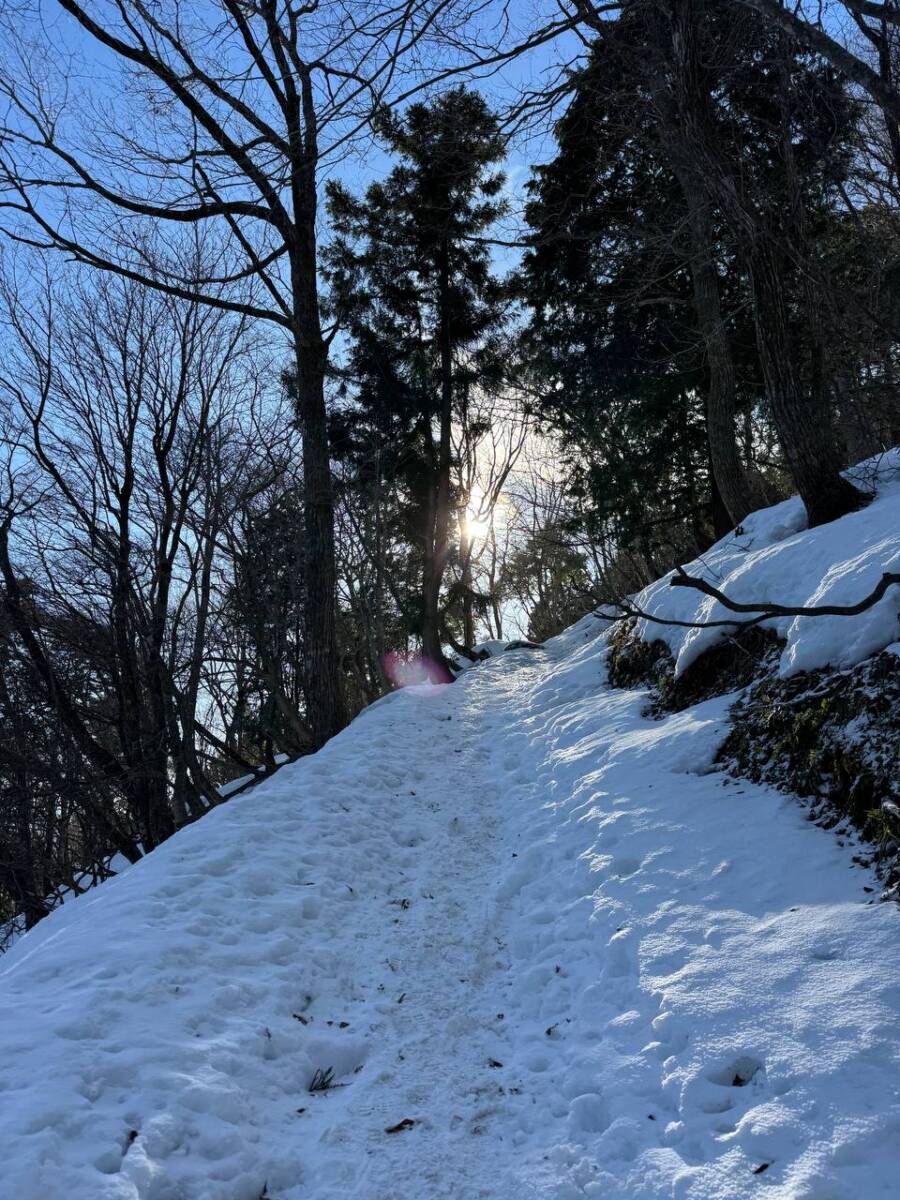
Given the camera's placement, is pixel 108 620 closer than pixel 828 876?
No

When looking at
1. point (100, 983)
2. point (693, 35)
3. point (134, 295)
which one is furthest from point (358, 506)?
point (100, 983)

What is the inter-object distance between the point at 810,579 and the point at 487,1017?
12.3 feet

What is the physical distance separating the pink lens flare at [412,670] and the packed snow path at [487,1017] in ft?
32.3

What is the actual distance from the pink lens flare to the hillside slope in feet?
32.6

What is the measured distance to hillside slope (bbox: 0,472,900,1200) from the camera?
6.66 ft

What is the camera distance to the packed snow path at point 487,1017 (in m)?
2.03

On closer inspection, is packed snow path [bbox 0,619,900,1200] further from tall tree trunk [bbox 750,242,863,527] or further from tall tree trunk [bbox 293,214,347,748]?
tall tree trunk [bbox 293,214,347,748]

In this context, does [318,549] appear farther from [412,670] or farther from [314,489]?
[412,670]

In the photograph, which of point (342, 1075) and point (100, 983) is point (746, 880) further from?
point (100, 983)

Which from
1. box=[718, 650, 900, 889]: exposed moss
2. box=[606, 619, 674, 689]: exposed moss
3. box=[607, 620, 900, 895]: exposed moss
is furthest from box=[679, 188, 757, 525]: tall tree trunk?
box=[718, 650, 900, 889]: exposed moss

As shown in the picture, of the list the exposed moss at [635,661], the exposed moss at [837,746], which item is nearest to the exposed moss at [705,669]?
the exposed moss at [635,661]

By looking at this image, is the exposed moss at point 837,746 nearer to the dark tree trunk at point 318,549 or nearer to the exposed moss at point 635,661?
the exposed moss at point 635,661

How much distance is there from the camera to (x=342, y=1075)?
2.73 m

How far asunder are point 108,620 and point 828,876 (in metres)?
11.4
